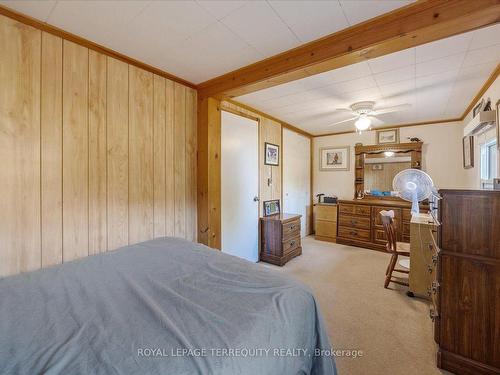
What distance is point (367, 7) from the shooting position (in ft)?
4.66

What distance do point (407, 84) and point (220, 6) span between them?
221 cm

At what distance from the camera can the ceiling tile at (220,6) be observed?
1.39 meters

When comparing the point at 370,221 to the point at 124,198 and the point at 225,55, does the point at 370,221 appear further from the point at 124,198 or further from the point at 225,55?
the point at 124,198

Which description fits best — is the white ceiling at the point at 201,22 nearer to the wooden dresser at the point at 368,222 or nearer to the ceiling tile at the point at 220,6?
the ceiling tile at the point at 220,6

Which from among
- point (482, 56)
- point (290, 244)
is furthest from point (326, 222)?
point (482, 56)

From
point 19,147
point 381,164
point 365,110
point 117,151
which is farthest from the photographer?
point 381,164

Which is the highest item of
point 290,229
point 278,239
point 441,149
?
point 441,149

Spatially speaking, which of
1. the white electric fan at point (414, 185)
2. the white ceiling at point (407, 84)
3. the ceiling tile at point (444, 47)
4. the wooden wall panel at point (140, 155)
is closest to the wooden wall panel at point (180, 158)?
the wooden wall panel at point (140, 155)

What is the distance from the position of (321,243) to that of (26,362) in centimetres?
448

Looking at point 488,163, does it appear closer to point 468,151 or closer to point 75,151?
point 468,151

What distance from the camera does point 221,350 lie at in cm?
76

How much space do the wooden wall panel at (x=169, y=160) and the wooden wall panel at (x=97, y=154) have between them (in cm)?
57

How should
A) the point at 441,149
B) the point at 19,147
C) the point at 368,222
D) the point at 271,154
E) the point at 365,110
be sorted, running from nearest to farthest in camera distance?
the point at 19,147, the point at 365,110, the point at 271,154, the point at 441,149, the point at 368,222

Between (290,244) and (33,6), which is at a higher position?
(33,6)
